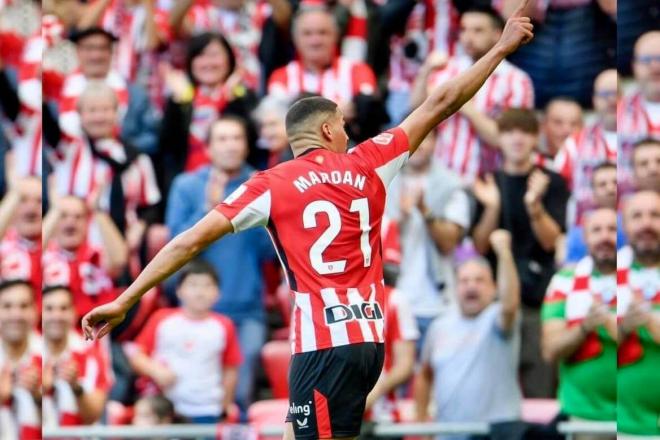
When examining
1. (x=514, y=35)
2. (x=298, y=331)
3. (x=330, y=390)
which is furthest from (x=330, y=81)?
(x=330, y=390)

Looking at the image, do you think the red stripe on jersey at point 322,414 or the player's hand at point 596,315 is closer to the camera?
the red stripe on jersey at point 322,414

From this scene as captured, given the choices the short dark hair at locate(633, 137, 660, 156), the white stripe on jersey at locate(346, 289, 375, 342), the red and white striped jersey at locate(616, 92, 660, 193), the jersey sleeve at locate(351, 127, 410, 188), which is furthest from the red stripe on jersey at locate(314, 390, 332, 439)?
the short dark hair at locate(633, 137, 660, 156)

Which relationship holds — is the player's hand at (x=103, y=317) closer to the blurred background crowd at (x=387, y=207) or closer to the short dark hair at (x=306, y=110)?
the short dark hair at (x=306, y=110)

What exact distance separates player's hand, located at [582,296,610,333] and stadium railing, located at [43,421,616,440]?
0.66 meters

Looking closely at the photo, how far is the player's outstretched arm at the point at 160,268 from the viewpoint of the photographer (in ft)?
23.5

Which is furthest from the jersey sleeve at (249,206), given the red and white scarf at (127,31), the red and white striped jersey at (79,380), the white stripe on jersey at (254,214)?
the red and white scarf at (127,31)

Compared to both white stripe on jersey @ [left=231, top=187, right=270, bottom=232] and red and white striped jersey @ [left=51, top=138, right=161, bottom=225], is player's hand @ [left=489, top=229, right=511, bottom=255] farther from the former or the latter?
white stripe on jersey @ [left=231, top=187, right=270, bottom=232]

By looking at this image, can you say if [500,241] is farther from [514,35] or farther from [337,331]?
[337,331]

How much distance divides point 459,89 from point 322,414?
6.21 ft

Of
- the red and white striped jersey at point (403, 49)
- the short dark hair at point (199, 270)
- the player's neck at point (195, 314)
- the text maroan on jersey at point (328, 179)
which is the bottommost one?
the player's neck at point (195, 314)

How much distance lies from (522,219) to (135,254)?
3.02 meters

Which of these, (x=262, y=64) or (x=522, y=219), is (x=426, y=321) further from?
(x=262, y=64)

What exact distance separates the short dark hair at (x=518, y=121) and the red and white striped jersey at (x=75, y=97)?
3.22 m

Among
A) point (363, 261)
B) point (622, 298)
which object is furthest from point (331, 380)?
point (622, 298)
